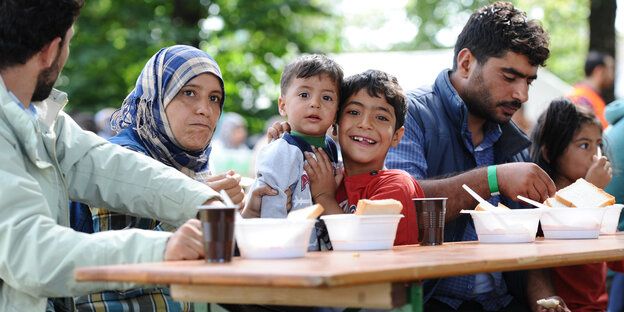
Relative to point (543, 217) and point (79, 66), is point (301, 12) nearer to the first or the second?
point (79, 66)

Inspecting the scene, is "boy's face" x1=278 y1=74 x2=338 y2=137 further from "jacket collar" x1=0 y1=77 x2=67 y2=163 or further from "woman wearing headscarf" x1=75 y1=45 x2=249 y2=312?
"jacket collar" x1=0 y1=77 x2=67 y2=163

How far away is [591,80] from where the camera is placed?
8109 millimetres

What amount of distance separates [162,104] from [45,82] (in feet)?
2.79

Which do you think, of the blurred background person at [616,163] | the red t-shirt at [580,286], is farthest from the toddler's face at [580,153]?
the red t-shirt at [580,286]

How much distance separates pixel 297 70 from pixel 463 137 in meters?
1.05

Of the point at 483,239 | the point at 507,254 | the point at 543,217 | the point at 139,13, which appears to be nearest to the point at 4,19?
the point at 507,254

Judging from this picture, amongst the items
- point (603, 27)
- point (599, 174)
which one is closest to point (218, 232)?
point (599, 174)

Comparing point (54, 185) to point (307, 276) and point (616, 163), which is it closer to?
point (307, 276)

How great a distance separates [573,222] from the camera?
9.60 feet

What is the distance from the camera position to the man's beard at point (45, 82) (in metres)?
2.24

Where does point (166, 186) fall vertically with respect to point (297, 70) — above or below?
below

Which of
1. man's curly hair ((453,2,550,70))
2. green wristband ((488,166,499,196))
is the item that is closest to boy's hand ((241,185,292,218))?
green wristband ((488,166,499,196))

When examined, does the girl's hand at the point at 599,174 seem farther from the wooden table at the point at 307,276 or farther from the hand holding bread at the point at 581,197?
the wooden table at the point at 307,276

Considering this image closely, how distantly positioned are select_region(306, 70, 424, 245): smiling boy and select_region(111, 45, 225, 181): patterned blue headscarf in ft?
1.96
